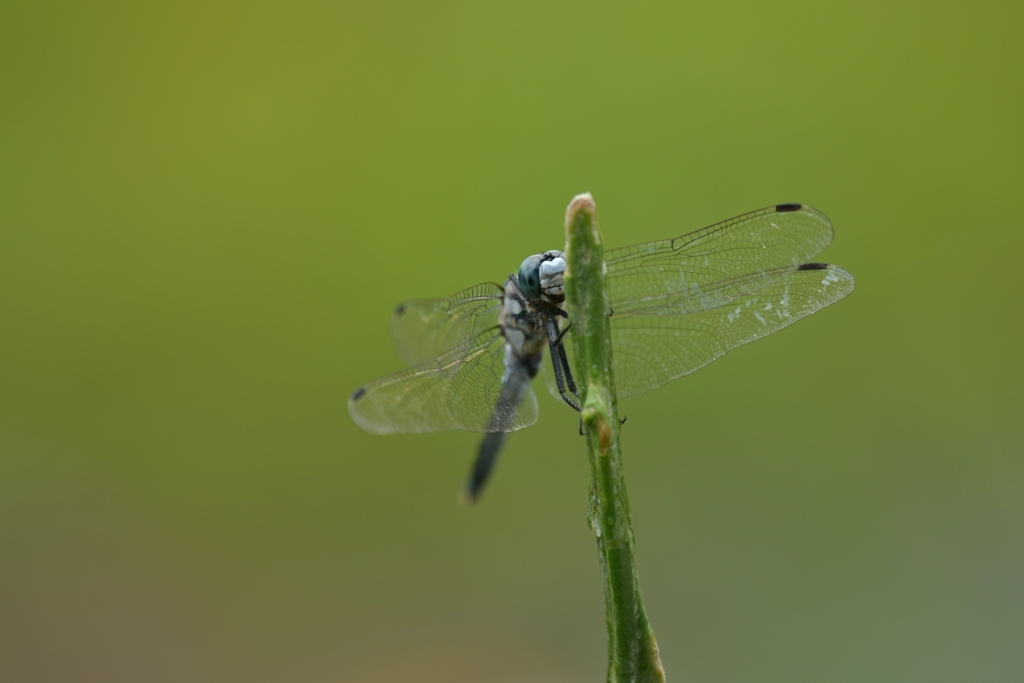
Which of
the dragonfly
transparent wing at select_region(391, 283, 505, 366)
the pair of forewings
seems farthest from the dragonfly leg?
transparent wing at select_region(391, 283, 505, 366)

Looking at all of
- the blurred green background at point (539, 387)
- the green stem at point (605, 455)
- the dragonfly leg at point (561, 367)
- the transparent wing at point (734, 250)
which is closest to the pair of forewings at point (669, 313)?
the transparent wing at point (734, 250)

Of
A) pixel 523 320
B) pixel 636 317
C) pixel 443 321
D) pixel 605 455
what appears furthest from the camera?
pixel 443 321

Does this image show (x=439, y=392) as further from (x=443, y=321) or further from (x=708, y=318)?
(x=708, y=318)

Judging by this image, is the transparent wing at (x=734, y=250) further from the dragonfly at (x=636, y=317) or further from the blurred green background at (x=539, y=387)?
the blurred green background at (x=539, y=387)

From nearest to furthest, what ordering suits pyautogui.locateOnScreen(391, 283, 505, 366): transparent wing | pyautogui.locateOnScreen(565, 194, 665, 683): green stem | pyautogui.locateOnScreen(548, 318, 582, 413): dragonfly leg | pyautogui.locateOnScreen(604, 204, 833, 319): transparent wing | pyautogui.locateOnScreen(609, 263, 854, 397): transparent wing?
pyautogui.locateOnScreen(565, 194, 665, 683): green stem < pyautogui.locateOnScreen(609, 263, 854, 397): transparent wing < pyautogui.locateOnScreen(604, 204, 833, 319): transparent wing < pyautogui.locateOnScreen(548, 318, 582, 413): dragonfly leg < pyautogui.locateOnScreen(391, 283, 505, 366): transparent wing

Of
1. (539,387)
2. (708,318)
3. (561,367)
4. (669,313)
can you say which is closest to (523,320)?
(561,367)

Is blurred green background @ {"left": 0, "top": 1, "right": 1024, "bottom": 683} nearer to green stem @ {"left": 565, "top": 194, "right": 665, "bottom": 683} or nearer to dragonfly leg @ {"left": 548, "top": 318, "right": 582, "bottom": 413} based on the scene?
dragonfly leg @ {"left": 548, "top": 318, "right": 582, "bottom": 413}

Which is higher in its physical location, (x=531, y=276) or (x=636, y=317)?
(x=531, y=276)
